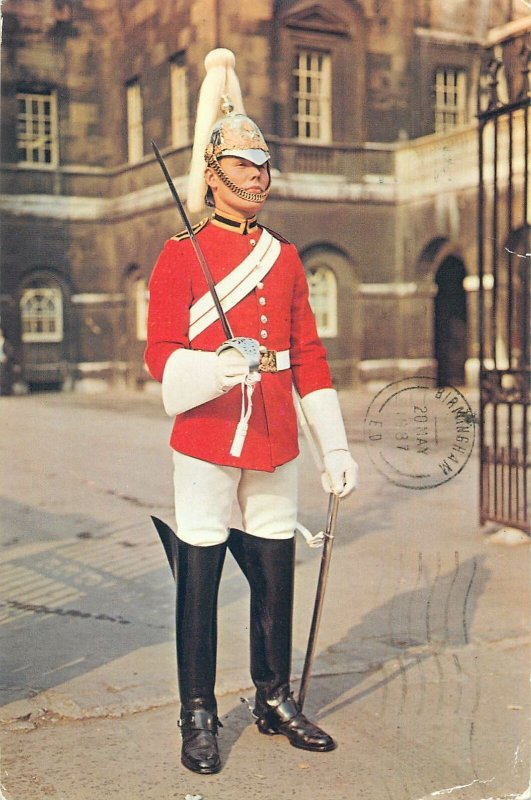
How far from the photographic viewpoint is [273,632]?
11.1 ft

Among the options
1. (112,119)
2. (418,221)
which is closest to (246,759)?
(112,119)

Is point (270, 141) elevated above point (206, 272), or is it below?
above

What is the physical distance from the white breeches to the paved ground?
668mm

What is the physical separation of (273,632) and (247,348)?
98cm

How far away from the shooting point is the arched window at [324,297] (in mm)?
5148

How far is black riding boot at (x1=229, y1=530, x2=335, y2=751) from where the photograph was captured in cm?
335

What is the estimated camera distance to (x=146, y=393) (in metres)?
5.31

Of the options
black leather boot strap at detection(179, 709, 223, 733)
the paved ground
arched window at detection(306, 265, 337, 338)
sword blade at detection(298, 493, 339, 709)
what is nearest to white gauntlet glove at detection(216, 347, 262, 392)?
sword blade at detection(298, 493, 339, 709)

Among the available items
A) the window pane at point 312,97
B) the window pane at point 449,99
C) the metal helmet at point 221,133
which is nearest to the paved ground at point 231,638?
the metal helmet at point 221,133

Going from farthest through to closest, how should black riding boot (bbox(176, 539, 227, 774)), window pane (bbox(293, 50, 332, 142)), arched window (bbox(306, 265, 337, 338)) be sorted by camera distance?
window pane (bbox(293, 50, 332, 142)) → arched window (bbox(306, 265, 337, 338)) → black riding boot (bbox(176, 539, 227, 774))

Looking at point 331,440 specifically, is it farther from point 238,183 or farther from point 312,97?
point 312,97

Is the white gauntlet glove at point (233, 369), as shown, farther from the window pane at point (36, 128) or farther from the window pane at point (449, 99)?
the window pane at point (449, 99)

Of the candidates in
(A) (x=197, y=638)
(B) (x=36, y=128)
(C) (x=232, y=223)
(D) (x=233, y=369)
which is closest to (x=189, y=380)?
(D) (x=233, y=369)

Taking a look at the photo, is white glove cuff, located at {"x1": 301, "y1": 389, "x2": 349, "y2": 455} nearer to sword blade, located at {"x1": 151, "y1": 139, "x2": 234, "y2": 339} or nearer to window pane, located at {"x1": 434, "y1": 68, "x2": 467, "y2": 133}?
sword blade, located at {"x1": 151, "y1": 139, "x2": 234, "y2": 339}
